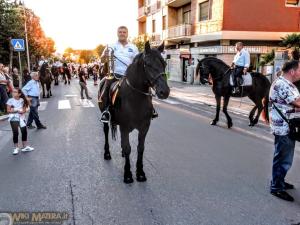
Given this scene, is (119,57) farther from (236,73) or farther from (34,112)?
(236,73)

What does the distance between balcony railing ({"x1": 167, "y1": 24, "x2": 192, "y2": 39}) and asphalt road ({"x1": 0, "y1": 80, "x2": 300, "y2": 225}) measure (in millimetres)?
22558

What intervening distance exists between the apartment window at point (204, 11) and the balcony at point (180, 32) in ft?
6.26

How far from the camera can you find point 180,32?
1237 inches

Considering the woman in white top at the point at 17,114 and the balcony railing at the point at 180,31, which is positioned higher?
the balcony railing at the point at 180,31

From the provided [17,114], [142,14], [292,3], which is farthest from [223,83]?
[142,14]

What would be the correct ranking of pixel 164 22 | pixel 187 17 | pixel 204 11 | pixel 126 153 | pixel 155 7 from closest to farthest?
pixel 126 153 → pixel 204 11 → pixel 187 17 → pixel 164 22 → pixel 155 7

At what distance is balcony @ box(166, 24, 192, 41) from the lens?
3030 cm

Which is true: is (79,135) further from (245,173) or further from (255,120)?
(255,120)

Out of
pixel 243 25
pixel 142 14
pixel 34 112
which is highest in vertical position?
Result: pixel 142 14

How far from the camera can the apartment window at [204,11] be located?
27.0m

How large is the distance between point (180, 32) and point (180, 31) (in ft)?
0.31

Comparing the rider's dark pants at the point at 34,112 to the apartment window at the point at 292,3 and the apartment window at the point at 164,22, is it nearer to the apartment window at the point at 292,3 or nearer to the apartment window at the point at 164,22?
the apartment window at the point at 292,3

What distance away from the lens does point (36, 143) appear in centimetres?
809

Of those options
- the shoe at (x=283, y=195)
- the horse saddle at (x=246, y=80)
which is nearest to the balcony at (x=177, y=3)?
the horse saddle at (x=246, y=80)
